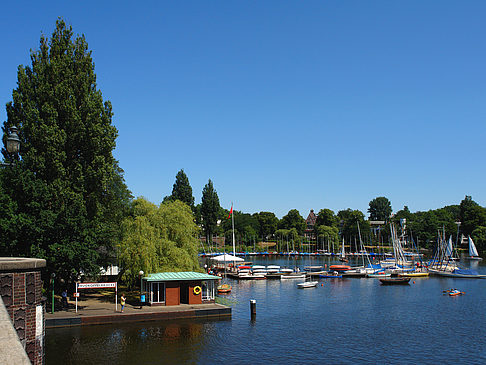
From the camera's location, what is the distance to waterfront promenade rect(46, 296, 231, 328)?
117 feet

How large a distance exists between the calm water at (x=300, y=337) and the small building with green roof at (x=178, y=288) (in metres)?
3.84

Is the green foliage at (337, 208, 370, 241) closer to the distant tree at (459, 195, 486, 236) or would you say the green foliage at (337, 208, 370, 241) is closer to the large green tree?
the distant tree at (459, 195, 486, 236)

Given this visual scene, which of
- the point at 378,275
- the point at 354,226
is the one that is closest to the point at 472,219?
the point at 354,226

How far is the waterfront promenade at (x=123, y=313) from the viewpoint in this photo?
3556cm

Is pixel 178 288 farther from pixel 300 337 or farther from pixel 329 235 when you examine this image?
pixel 329 235

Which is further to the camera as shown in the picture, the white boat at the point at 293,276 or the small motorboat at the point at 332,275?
the small motorboat at the point at 332,275

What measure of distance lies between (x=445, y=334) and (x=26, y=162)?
3971 centimetres

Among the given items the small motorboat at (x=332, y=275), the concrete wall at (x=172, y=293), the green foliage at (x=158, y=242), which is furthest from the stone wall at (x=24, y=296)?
the small motorboat at (x=332, y=275)

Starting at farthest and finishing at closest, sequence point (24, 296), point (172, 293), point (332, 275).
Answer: point (332, 275) < point (172, 293) < point (24, 296)

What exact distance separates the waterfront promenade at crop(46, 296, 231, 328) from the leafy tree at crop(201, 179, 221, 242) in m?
97.0

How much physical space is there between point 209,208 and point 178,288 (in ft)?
324

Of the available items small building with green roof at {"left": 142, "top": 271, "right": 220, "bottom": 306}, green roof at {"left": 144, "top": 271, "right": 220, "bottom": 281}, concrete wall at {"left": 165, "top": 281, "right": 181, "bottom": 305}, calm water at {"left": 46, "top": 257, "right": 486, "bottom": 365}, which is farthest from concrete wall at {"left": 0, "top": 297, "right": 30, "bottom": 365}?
concrete wall at {"left": 165, "top": 281, "right": 181, "bottom": 305}

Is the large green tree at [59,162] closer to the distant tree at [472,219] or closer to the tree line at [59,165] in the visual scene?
the tree line at [59,165]

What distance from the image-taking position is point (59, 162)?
36.2 metres
